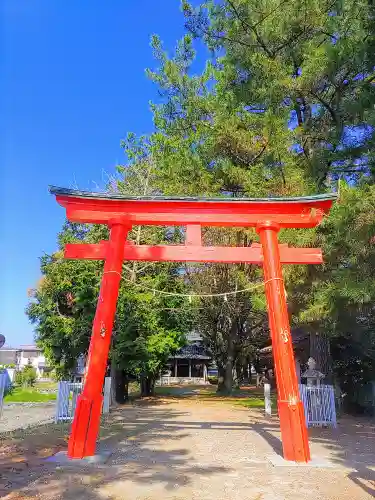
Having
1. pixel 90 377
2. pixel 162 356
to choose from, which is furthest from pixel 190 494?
pixel 162 356

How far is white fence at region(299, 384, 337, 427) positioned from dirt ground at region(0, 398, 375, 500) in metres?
0.67

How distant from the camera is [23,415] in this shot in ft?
61.7

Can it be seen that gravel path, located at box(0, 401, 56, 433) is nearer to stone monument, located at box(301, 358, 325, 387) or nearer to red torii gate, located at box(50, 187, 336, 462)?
stone monument, located at box(301, 358, 325, 387)

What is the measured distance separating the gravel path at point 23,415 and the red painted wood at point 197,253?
9335 mm

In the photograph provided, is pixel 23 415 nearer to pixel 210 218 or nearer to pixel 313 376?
pixel 313 376

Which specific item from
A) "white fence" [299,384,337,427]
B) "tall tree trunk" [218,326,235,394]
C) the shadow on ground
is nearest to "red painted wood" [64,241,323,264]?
the shadow on ground

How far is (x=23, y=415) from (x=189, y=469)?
15.2 m

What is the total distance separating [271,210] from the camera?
8.19 metres

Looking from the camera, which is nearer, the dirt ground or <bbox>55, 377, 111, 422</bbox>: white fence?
the dirt ground

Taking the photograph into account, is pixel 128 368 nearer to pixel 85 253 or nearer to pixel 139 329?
pixel 139 329

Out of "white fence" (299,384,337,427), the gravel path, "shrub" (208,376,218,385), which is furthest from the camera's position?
"shrub" (208,376,218,385)

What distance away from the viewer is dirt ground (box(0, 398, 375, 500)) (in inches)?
196

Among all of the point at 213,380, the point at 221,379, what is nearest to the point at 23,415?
the point at 221,379

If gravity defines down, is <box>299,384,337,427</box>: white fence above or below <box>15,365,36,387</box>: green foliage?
below
